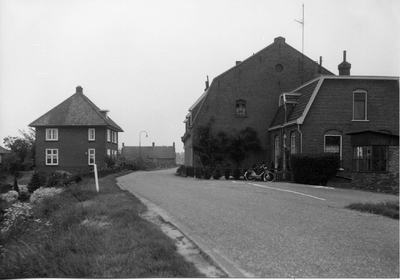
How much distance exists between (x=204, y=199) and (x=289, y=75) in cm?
2122

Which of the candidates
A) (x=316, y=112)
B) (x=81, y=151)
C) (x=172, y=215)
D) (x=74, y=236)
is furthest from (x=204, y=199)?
(x=81, y=151)

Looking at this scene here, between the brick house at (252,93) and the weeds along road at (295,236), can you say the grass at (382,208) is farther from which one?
the brick house at (252,93)

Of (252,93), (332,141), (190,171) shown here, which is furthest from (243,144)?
(332,141)

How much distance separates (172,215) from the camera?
9328 mm

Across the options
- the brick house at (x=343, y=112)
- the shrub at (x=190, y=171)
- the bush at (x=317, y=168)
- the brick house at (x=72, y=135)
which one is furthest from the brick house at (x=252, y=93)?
the bush at (x=317, y=168)

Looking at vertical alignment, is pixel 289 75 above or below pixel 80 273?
above

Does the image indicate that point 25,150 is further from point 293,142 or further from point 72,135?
point 293,142

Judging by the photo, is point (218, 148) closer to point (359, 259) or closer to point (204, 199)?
point (204, 199)

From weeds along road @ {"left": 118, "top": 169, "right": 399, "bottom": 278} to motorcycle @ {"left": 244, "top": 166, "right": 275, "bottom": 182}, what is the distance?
11850 mm

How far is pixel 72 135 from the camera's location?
3058 centimetres

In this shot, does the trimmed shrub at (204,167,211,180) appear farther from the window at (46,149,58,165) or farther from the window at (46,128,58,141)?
the window at (46,128,58,141)

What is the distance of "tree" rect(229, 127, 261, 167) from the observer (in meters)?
29.8

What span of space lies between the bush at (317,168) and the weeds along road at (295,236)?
8.67 m

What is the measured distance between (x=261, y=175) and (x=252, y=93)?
9.23m
